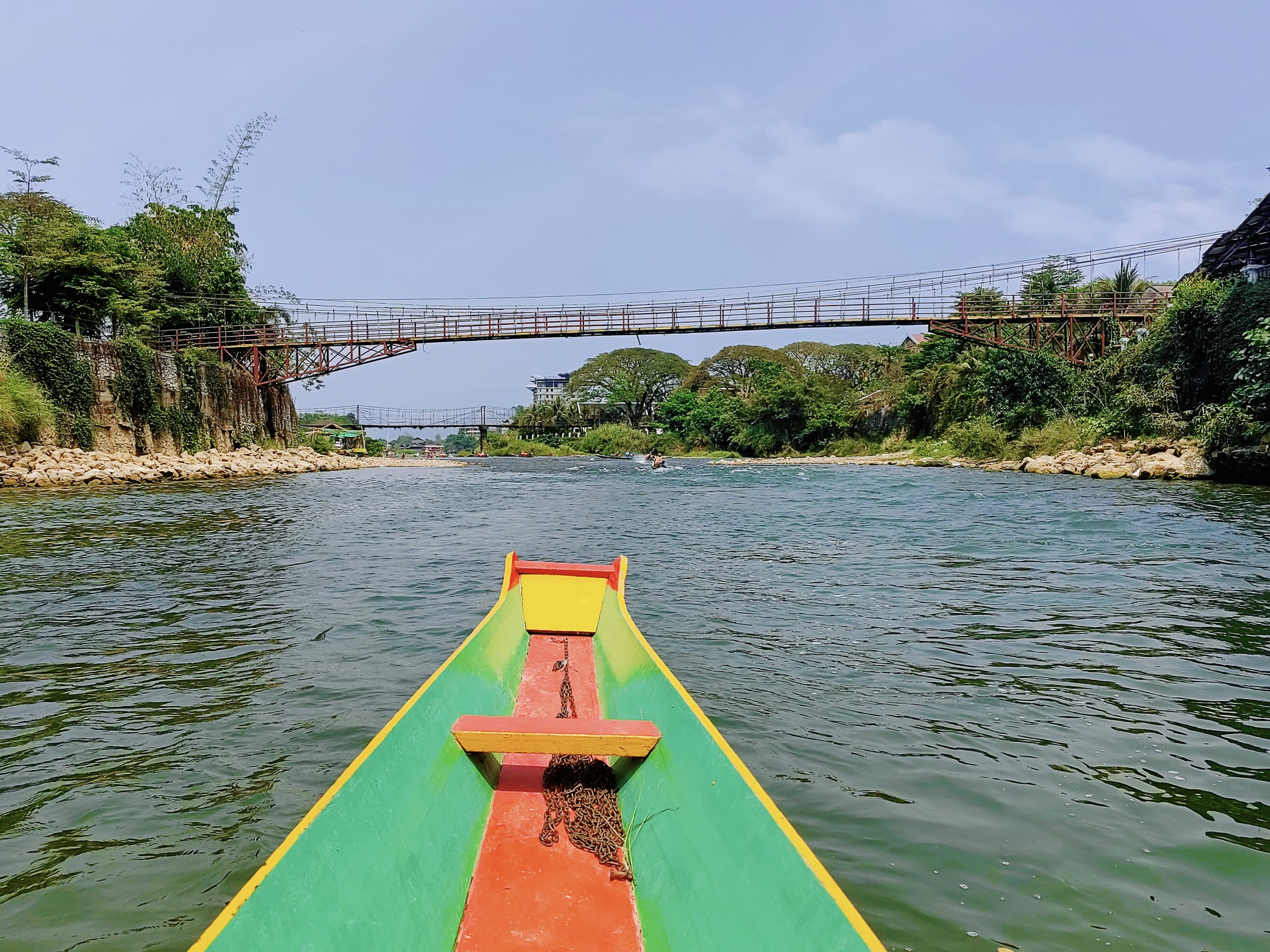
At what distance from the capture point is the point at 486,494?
21547 mm

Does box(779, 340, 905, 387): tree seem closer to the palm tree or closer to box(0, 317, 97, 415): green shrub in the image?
the palm tree

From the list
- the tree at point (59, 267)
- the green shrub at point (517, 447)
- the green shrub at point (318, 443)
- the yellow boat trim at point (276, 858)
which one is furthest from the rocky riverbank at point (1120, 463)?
the green shrub at point (517, 447)

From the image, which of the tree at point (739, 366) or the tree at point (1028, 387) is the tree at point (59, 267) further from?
the tree at point (739, 366)

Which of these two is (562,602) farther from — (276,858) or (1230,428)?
(1230,428)

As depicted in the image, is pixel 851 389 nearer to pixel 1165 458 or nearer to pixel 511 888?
pixel 1165 458

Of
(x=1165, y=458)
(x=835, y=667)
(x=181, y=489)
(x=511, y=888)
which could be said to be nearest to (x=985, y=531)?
(x=835, y=667)

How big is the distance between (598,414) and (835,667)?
7106 centimetres

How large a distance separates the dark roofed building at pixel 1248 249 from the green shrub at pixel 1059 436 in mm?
6167

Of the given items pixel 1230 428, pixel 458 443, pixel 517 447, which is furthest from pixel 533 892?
pixel 458 443

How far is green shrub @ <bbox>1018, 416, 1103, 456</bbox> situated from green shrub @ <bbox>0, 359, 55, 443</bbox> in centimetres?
3157

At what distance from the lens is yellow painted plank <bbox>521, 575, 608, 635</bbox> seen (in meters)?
5.68

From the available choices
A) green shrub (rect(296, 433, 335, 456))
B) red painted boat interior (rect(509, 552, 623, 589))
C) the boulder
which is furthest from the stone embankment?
the boulder

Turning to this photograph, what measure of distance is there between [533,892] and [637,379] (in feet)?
239

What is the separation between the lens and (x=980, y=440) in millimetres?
30656
